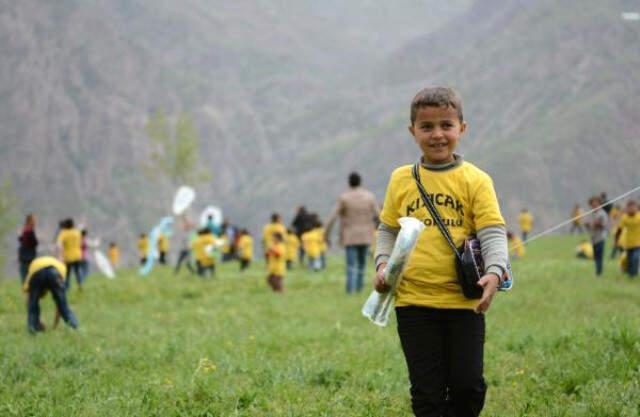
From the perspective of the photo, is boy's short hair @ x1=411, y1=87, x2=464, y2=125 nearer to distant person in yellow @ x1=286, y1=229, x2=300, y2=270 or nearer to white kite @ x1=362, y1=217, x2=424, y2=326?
white kite @ x1=362, y1=217, x2=424, y2=326

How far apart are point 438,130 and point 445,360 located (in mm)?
1336

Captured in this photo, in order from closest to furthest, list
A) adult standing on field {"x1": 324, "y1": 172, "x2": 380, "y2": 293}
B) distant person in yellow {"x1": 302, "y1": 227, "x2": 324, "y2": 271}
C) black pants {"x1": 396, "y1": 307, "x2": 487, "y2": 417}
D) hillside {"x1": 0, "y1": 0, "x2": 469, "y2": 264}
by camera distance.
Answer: black pants {"x1": 396, "y1": 307, "x2": 487, "y2": 417} → adult standing on field {"x1": 324, "y1": 172, "x2": 380, "y2": 293} → distant person in yellow {"x1": 302, "y1": 227, "x2": 324, "y2": 271} → hillside {"x1": 0, "y1": 0, "x2": 469, "y2": 264}

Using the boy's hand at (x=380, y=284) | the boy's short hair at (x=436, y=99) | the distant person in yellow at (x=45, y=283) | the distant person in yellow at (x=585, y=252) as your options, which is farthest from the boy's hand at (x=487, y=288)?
the distant person in yellow at (x=585, y=252)

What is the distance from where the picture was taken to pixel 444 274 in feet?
14.3

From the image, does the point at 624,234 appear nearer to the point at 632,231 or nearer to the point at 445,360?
the point at 632,231

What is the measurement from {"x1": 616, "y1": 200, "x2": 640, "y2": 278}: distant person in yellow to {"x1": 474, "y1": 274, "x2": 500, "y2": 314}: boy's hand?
42.5 feet

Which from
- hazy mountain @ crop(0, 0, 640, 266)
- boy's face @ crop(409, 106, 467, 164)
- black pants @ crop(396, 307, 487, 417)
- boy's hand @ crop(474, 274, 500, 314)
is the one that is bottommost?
black pants @ crop(396, 307, 487, 417)

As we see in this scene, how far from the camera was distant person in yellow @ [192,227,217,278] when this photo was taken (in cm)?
2203

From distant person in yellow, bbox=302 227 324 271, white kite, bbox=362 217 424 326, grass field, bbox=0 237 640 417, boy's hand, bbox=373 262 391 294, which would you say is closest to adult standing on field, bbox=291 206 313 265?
distant person in yellow, bbox=302 227 324 271

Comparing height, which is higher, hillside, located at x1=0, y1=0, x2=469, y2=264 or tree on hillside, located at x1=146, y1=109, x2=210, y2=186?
hillside, located at x1=0, y1=0, x2=469, y2=264

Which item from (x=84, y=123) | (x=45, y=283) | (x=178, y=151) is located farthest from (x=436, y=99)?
(x=84, y=123)

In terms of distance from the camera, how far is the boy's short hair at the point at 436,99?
438cm

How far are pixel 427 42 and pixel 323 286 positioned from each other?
178558 mm

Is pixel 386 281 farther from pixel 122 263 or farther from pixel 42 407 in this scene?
pixel 122 263
